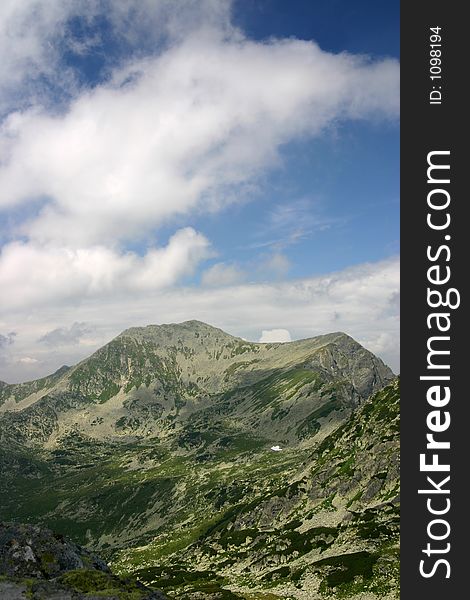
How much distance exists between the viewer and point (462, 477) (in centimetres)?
1617

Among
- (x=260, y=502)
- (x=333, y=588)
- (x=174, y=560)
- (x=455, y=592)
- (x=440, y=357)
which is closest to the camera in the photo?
(x=455, y=592)

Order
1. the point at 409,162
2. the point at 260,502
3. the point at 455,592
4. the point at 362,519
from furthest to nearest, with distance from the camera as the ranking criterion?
1. the point at 260,502
2. the point at 362,519
3. the point at 409,162
4. the point at 455,592

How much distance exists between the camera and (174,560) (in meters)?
143

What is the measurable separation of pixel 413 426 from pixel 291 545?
333ft

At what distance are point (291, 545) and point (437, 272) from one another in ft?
343

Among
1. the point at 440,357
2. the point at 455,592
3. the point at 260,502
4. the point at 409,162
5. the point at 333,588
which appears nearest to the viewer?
the point at 455,592

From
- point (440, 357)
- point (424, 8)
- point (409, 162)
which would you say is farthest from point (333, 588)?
point (424, 8)

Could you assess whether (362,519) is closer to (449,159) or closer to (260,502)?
(260,502)

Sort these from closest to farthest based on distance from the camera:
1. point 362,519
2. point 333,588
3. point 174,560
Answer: point 333,588
point 362,519
point 174,560

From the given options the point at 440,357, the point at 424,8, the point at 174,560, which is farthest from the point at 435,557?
the point at 174,560

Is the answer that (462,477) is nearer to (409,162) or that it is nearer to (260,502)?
(409,162)

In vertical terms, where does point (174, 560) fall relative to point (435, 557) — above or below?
below

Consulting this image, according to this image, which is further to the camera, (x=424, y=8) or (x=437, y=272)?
(x=424, y=8)

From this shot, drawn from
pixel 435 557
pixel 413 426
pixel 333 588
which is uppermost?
pixel 413 426
